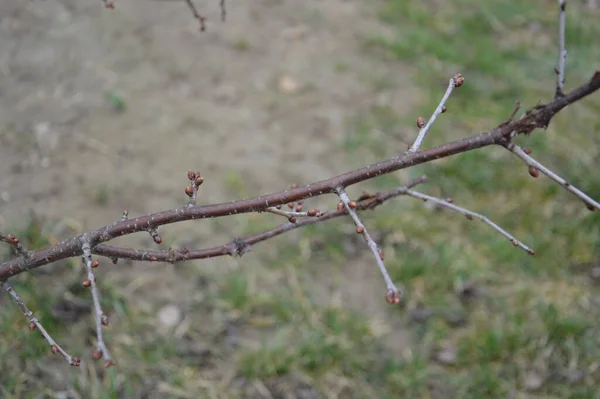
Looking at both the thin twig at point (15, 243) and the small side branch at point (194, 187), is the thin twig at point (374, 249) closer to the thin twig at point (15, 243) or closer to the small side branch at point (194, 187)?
the small side branch at point (194, 187)

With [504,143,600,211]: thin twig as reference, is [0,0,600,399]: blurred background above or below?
above

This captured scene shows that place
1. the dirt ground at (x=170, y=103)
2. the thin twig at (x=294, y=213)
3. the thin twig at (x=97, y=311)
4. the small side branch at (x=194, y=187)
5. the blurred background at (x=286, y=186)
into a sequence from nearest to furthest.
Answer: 1. the thin twig at (x=97, y=311)
2. the thin twig at (x=294, y=213)
3. the small side branch at (x=194, y=187)
4. the blurred background at (x=286, y=186)
5. the dirt ground at (x=170, y=103)

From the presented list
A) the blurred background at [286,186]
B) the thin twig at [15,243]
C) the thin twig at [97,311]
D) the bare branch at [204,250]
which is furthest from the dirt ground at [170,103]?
the thin twig at [97,311]

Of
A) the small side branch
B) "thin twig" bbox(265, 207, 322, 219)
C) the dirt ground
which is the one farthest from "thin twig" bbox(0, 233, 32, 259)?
the dirt ground

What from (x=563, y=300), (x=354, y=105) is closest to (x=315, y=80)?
(x=354, y=105)

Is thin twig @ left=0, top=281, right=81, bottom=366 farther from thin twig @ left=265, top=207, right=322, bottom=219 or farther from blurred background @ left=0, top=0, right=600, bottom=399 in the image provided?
blurred background @ left=0, top=0, right=600, bottom=399
